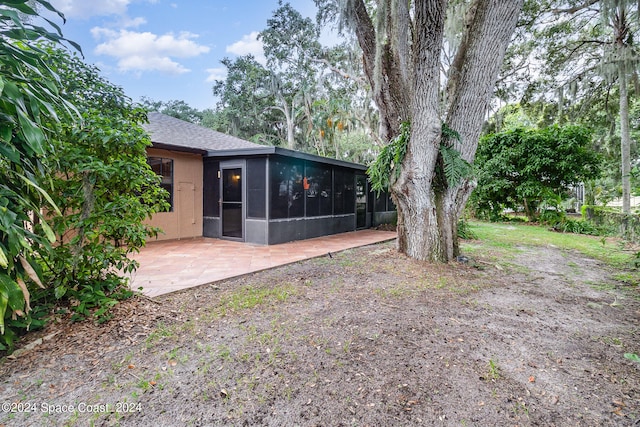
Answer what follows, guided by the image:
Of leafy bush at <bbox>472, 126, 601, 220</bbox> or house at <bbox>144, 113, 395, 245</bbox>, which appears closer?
house at <bbox>144, 113, 395, 245</bbox>

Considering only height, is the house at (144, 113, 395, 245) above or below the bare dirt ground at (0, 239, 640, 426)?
above

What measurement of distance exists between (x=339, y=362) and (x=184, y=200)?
6.18 metres

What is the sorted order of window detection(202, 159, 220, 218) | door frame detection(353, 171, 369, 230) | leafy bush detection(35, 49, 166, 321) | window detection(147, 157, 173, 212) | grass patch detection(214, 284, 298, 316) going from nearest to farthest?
leafy bush detection(35, 49, 166, 321) < grass patch detection(214, 284, 298, 316) < window detection(147, 157, 173, 212) < window detection(202, 159, 220, 218) < door frame detection(353, 171, 369, 230)

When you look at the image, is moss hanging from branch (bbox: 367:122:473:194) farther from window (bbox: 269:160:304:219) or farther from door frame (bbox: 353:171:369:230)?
door frame (bbox: 353:171:369:230)

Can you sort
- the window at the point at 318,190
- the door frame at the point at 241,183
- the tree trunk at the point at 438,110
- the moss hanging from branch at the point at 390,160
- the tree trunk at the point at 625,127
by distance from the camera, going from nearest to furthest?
the tree trunk at the point at 438,110 → the moss hanging from branch at the point at 390,160 → the door frame at the point at 241,183 → the window at the point at 318,190 → the tree trunk at the point at 625,127

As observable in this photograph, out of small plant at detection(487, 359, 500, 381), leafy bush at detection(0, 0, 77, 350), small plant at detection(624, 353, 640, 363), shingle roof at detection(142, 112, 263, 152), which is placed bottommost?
small plant at detection(487, 359, 500, 381)

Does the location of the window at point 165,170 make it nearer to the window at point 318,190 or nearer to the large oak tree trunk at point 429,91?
the window at point 318,190

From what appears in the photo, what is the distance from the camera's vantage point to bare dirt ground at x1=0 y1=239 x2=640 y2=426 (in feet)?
4.89

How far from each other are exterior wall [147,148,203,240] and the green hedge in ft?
28.8

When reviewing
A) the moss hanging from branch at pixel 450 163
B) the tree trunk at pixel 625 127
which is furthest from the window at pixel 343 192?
the tree trunk at pixel 625 127

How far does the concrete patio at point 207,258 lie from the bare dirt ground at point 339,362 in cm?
50

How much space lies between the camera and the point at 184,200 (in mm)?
6973

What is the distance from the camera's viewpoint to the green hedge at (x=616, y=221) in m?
5.54

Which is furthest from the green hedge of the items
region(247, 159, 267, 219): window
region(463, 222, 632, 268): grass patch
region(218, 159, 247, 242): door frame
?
region(218, 159, 247, 242): door frame
